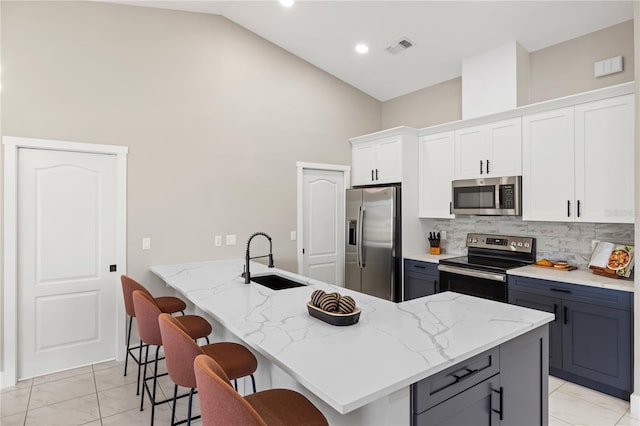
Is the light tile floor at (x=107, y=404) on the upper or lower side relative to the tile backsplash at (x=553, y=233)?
lower

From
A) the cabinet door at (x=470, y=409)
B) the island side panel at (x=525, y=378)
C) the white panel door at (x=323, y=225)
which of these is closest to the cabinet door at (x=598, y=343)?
the island side panel at (x=525, y=378)

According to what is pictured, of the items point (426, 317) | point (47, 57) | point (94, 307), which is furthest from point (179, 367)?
point (47, 57)

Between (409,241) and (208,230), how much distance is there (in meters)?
2.35

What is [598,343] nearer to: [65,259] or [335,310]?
[335,310]

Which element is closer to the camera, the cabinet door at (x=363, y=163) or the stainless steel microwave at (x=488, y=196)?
the stainless steel microwave at (x=488, y=196)

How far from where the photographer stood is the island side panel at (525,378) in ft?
5.62

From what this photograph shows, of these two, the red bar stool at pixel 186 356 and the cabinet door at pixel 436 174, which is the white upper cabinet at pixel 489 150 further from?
the red bar stool at pixel 186 356

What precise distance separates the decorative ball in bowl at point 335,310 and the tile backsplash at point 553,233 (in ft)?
9.06

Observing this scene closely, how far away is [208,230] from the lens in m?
3.99

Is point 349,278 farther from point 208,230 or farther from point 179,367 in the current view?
point 179,367

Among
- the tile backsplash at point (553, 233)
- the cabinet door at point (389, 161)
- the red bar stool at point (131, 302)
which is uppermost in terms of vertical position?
the cabinet door at point (389, 161)

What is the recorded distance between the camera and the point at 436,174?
4.38 meters

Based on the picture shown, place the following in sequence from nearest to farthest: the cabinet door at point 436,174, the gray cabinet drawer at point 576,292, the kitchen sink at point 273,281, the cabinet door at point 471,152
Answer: the gray cabinet drawer at point 576,292, the kitchen sink at point 273,281, the cabinet door at point 471,152, the cabinet door at point 436,174

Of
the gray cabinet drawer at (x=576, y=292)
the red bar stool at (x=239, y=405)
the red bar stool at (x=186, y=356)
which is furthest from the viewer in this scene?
the gray cabinet drawer at (x=576, y=292)
